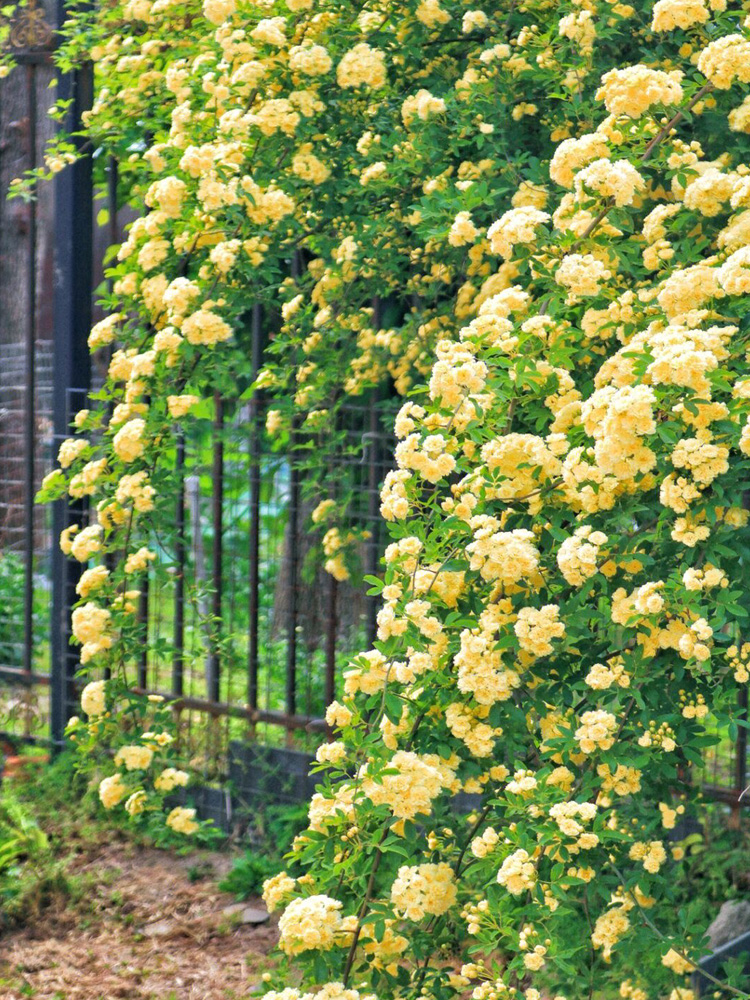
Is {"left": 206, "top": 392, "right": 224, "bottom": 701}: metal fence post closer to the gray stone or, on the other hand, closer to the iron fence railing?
the iron fence railing

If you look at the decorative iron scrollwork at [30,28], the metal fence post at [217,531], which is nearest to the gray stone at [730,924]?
the metal fence post at [217,531]

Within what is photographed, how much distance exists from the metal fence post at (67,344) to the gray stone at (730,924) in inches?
94.4

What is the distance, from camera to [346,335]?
11.7ft

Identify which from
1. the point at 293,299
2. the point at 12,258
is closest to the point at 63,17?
the point at 293,299

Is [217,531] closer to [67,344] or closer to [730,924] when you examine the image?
[67,344]

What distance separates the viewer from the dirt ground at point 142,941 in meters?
3.40

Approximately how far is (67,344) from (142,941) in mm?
2156

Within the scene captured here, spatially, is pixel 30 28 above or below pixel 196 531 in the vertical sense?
above

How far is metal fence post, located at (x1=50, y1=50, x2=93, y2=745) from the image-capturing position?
15.4 feet

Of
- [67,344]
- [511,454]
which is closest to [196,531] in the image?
[67,344]

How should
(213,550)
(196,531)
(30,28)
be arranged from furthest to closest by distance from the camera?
(196,531) → (30,28) → (213,550)

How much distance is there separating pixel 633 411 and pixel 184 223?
58.8 inches

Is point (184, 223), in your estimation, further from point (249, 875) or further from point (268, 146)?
point (249, 875)

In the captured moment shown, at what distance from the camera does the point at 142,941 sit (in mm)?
3660
